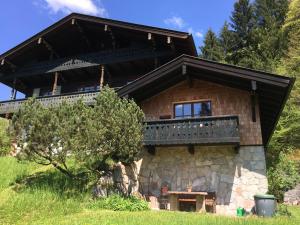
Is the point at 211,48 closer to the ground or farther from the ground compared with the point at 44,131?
farther from the ground

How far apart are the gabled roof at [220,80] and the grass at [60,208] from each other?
5.01 metres

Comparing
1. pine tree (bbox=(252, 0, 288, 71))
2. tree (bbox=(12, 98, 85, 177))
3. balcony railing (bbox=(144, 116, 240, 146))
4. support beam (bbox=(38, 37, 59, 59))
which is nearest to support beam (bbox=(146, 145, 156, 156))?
balcony railing (bbox=(144, 116, 240, 146))

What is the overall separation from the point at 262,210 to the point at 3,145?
17430mm

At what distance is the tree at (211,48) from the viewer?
34781 millimetres

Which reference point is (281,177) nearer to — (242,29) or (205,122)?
(205,122)

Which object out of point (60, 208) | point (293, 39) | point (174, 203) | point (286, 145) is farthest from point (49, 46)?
point (293, 39)

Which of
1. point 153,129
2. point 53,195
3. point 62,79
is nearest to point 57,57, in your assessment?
point 62,79

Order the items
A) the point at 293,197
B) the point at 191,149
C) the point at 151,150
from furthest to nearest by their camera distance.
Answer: the point at 293,197, the point at 151,150, the point at 191,149

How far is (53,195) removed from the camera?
11062 millimetres

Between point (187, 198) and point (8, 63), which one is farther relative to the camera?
point (8, 63)

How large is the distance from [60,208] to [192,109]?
305 inches

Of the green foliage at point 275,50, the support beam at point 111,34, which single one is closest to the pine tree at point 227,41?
the green foliage at point 275,50

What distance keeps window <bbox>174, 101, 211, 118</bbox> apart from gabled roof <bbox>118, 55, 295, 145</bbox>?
1225 mm

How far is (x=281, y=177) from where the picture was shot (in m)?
21.2
